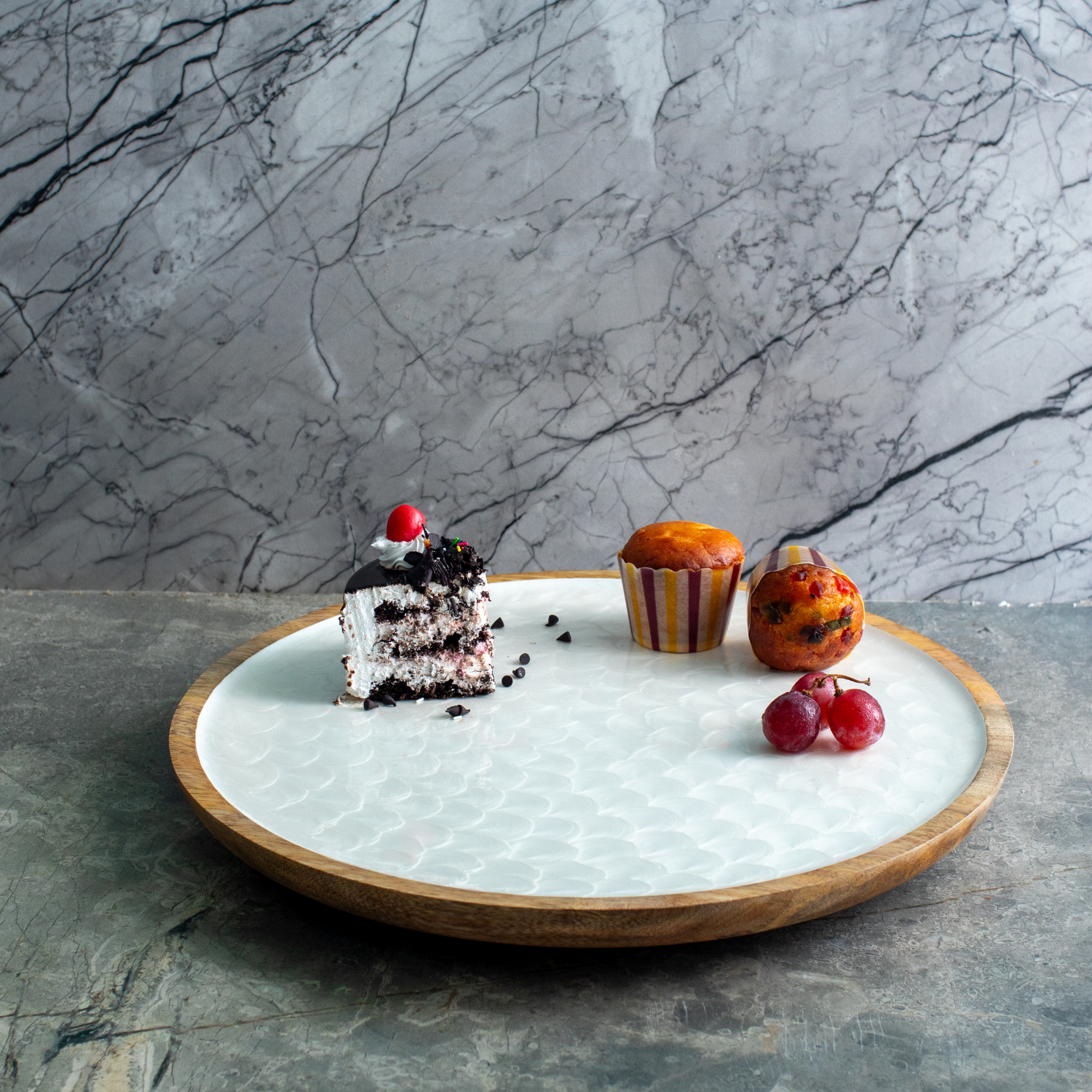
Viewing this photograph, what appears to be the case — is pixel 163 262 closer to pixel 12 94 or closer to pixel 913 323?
pixel 12 94

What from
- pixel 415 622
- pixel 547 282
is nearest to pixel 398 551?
pixel 415 622

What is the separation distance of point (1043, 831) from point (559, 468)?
1522mm

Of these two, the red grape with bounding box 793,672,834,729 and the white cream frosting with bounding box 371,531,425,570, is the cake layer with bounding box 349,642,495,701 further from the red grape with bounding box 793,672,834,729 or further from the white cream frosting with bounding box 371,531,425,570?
the red grape with bounding box 793,672,834,729

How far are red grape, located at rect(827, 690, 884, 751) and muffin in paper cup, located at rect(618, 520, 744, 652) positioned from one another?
36cm

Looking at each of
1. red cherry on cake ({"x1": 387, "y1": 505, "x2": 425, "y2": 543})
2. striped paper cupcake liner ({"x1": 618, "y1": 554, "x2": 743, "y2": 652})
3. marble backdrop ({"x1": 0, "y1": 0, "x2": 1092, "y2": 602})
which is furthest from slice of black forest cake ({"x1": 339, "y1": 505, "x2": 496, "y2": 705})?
marble backdrop ({"x1": 0, "y1": 0, "x2": 1092, "y2": 602})

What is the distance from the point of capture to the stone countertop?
100 centimetres

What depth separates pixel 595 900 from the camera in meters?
1.00

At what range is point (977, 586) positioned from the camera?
2744 mm

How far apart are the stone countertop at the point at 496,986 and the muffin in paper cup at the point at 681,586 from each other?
1.63ft

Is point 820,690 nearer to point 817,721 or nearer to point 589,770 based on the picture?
point 817,721

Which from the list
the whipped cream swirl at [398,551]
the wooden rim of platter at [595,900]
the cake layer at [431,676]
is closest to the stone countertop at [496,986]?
the wooden rim of platter at [595,900]

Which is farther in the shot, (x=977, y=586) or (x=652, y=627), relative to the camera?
(x=977, y=586)

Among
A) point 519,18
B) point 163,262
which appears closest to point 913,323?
point 519,18

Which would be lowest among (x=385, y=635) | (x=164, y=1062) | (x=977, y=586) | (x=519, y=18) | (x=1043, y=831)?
(x=977, y=586)
